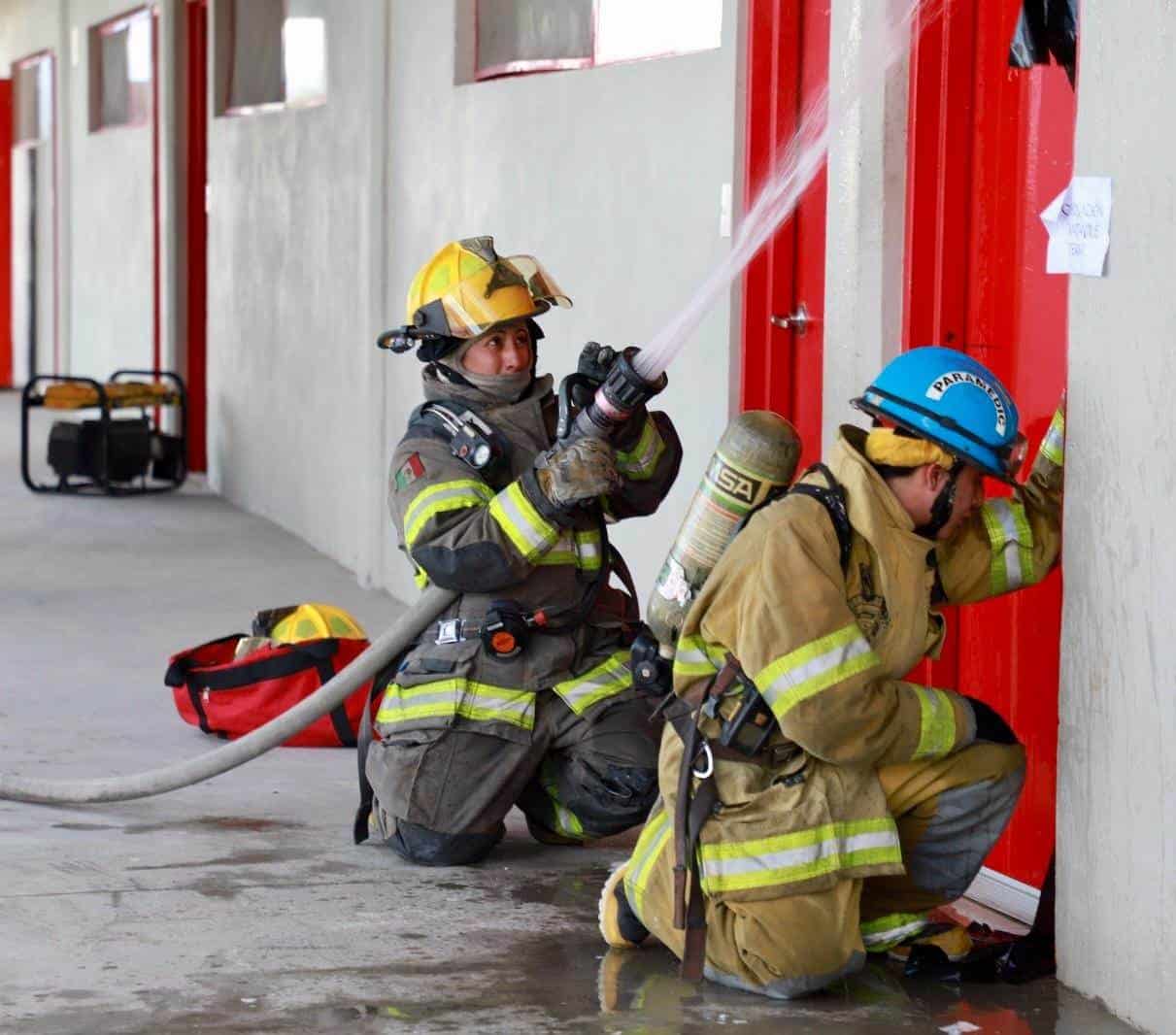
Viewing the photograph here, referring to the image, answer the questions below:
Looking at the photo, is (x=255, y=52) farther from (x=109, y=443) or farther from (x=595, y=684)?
(x=595, y=684)

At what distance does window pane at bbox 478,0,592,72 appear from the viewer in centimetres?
745

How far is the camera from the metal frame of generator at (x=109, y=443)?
12555mm

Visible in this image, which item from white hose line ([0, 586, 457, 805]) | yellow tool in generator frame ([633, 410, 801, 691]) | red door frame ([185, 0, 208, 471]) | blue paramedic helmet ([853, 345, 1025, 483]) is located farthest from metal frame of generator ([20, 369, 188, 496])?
blue paramedic helmet ([853, 345, 1025, 483])

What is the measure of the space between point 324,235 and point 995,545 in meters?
6.55

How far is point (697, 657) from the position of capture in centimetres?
401

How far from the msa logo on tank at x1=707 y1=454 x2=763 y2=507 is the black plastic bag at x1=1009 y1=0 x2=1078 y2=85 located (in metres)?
1.03

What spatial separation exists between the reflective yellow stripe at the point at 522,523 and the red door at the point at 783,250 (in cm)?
118

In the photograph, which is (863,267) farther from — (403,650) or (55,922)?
(55,922)

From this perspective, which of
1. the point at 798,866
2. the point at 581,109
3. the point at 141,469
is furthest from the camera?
the point at 141,469

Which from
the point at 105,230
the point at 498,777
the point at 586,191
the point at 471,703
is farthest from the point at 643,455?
the point at 105,230

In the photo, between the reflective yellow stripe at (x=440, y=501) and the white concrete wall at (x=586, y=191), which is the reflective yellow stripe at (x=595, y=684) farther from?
the white concrete wall at (x=586, y=191)

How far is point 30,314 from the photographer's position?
2130cm

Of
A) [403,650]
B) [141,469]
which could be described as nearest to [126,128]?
[141,469]

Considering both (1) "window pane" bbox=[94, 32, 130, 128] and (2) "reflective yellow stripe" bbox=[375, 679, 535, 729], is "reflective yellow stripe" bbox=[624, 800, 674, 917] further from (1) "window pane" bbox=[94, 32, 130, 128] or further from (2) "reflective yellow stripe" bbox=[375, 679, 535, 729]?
(1) "window pane" bbox=[94, 32, 130, 128]
